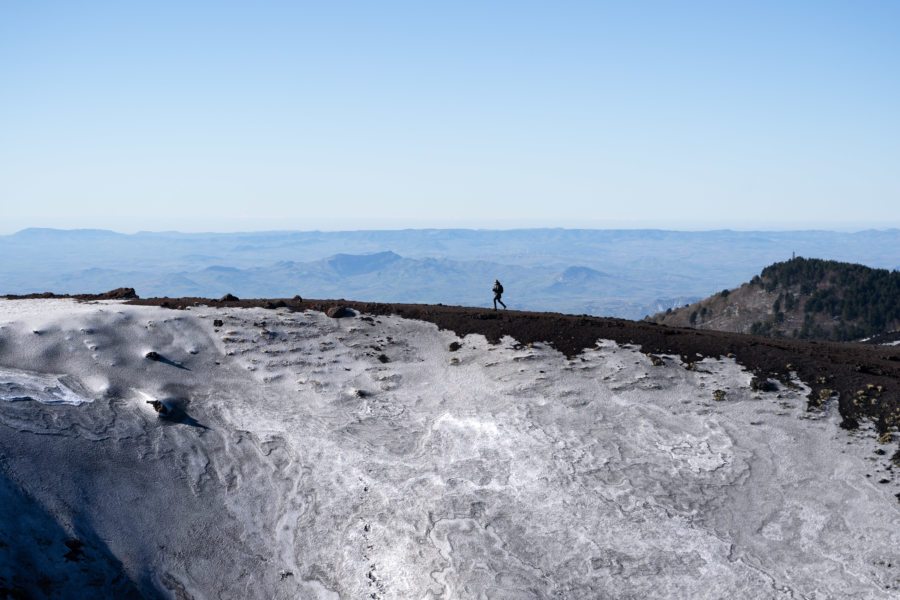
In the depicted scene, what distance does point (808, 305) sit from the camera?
12988 centimetres

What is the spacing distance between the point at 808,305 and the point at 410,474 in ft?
432

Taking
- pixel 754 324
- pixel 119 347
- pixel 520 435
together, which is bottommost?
pixel 754 324

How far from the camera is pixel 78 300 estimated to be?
129ft

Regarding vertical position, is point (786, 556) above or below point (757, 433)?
below

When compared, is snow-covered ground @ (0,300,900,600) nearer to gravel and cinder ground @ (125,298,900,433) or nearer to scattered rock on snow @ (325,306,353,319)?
gravel and cinder ground @ (125,298,900,433)

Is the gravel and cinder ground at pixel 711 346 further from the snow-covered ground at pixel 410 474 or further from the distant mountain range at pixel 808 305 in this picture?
the distant mountain range at pixel 808 305

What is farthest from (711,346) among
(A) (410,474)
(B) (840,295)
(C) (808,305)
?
(B) (840,295)

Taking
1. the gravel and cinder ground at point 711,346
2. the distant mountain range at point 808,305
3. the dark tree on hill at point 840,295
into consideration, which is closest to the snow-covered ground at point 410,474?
the gravel and cinder ground at point 711,346

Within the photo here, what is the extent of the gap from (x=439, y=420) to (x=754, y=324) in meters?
119

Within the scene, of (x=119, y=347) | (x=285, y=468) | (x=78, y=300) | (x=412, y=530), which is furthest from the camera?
(x=78, y=300)

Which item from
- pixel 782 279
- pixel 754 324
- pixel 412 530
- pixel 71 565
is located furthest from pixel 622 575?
pixel 782 279

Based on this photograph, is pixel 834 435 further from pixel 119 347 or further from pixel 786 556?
pixel 119 347

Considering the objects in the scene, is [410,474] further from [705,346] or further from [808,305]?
[808,305]

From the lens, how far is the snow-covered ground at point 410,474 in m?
20.8
